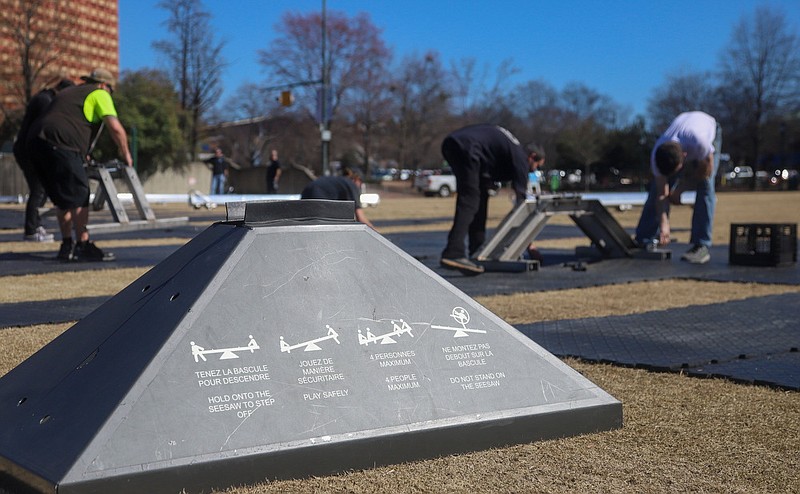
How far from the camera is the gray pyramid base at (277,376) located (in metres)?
2.87

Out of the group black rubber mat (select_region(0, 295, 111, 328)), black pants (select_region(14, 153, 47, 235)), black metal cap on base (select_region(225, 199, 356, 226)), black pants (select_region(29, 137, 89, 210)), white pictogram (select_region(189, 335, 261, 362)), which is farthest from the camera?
black pants (select_region(14, 153, 47, 235))

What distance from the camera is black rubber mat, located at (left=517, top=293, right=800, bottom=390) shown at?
5082mm

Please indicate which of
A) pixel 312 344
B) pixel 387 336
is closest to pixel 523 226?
pixel 387 336

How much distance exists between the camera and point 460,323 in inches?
143

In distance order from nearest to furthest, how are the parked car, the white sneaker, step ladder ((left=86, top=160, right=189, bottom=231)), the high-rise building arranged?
1. step ladder ((left=86, top=160, right=189, bottom=231))
2. the white sneaker
3. the high-rise building
4. the parked car

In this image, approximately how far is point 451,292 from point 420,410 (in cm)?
56

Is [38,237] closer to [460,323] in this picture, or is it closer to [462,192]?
[462,192]

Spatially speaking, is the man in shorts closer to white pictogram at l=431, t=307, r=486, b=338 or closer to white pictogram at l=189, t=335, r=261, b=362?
white pictogram at l=431, t=307, r=486, b=338

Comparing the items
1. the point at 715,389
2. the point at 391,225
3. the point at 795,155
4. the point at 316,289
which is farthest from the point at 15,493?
the point at 795,155

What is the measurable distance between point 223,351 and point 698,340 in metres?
3.67

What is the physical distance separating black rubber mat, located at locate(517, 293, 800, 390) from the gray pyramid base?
1.45 metres

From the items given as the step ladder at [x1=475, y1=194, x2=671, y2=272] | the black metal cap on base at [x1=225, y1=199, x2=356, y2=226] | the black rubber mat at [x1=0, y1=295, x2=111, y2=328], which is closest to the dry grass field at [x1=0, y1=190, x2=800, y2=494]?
the black rubber mat at [x1=0, y1=295, x2=111, y2=328]

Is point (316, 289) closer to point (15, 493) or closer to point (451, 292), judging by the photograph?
point (451, 292)

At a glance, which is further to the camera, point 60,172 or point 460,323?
point 60,172
